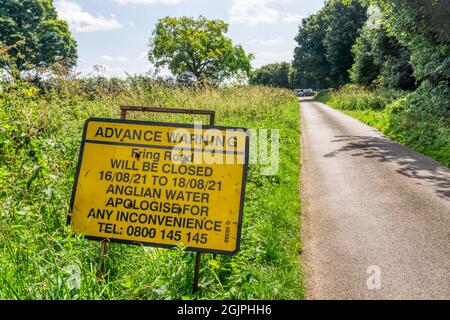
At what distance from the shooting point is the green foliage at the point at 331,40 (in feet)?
145

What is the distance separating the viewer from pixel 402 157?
417 inches

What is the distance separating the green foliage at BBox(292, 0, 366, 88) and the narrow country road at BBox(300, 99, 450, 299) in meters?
27.1

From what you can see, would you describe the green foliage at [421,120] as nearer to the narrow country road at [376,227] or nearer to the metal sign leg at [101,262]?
the narrow country road at [376,227]

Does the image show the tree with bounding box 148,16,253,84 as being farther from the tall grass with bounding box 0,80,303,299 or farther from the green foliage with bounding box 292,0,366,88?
the tall grass with bounding box 0,80,303,299

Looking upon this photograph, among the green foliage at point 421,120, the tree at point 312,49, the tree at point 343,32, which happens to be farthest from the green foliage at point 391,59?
the tree at point 312,49

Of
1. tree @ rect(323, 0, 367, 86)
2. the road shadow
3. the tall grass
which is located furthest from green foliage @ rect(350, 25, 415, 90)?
the tall grass

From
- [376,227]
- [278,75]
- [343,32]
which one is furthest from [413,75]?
[278,75]

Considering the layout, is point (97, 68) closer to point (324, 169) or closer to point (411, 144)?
point (324, 169)

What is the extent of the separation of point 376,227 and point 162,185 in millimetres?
3787

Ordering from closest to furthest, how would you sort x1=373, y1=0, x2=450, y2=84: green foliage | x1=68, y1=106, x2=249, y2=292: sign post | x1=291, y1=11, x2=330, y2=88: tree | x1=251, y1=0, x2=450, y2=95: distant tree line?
x1=68, y1=106, x2=249, y2=292: sign post
x1=373, y1=0, x2=450, y2=84: green foliage
x1=251, y1=0, x2=450, y2=95: distant tree line
x1=291, y1=11, x2=330, y2=88: tree

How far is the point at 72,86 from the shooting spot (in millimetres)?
7695

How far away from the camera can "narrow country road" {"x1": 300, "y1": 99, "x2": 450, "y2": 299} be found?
398cm

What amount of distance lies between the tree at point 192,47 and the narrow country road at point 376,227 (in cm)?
4413
